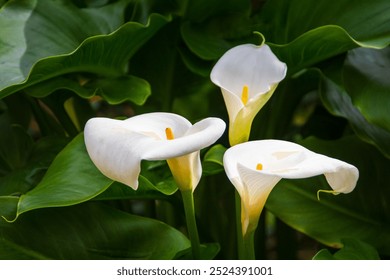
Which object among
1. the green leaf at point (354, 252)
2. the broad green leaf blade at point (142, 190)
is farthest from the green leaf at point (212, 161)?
the green leaf at point (354, 252)

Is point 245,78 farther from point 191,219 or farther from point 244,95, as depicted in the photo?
point 191,219

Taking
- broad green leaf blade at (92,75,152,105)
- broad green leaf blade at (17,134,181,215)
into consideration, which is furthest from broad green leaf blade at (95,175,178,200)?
broad green leaf blade at (92,75,152,105)

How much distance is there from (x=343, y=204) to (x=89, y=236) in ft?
1.05

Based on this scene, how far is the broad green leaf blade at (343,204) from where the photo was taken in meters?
0.79

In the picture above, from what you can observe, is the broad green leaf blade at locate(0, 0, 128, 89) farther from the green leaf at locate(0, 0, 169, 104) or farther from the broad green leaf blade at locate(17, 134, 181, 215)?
the broad green leaf blade at locate(17, 134, 181, 215)

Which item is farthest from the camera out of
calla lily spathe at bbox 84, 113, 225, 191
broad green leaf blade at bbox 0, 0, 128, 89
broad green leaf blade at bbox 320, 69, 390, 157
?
broad green leaf blade at bbox 320, 69, 390, 157

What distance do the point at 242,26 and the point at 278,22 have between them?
53mm

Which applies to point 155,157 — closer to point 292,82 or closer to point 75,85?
point 75,85

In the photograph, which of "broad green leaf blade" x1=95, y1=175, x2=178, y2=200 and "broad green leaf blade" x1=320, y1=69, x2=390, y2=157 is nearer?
"broad green leaf blade" x1=95, y1=175, x2=178, y2=200

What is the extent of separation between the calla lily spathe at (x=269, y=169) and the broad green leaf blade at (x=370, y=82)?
21 centimetres

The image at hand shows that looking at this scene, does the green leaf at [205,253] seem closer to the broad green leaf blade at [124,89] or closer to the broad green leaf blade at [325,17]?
the broad green leaf blade at [124,89]

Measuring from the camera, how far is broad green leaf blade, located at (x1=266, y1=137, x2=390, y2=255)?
79 cm

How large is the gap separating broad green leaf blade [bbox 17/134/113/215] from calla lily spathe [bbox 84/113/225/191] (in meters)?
0.08

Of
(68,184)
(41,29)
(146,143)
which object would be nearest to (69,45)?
(41,29)
